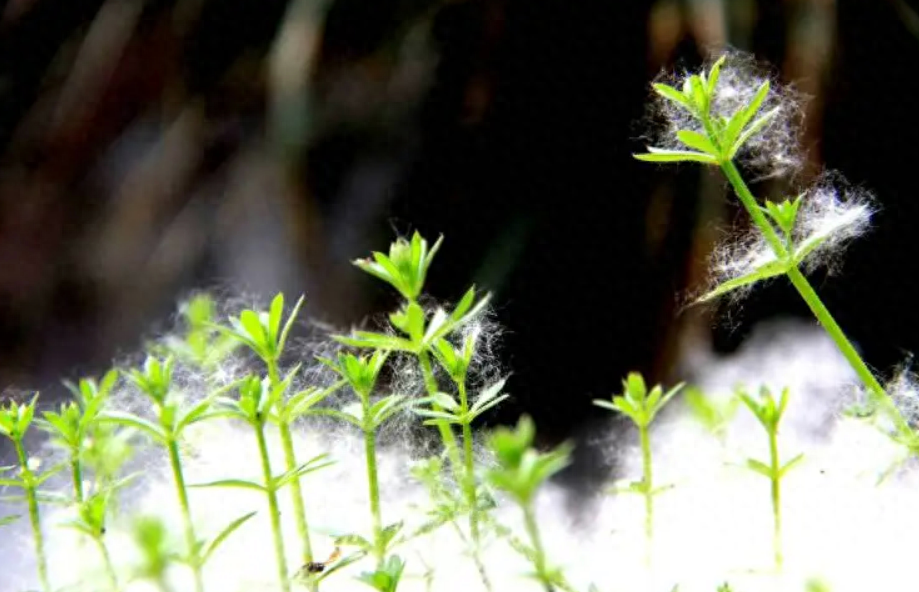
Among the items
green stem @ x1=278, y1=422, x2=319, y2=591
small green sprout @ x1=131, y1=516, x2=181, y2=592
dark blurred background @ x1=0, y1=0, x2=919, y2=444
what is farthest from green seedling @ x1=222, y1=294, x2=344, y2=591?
dark blurred background @ x1=0, y1=0, x2=919, y2=444

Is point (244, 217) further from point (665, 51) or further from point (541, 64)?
point (665, 51)

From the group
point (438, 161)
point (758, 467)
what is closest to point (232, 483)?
point (758, 467)

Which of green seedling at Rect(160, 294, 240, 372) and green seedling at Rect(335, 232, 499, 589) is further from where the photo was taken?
green seedling at Rect(160, 294, 240, 372)

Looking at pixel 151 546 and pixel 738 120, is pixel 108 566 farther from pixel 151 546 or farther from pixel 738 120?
pixel 738 120

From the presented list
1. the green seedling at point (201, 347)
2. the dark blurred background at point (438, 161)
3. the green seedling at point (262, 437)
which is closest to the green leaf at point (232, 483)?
the green seedling at point (262, 437)

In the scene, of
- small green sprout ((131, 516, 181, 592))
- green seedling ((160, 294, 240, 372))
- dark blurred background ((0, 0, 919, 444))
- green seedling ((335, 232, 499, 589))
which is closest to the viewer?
small green sprout ((131, 516, 181, 592))

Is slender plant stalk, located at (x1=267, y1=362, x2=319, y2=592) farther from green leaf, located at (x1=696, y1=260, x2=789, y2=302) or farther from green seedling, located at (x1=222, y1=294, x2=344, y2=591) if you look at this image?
green leaf, located at (x1=696, y1=260, x2=789, y2=302)
